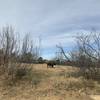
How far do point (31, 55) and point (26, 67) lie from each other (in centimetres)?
97

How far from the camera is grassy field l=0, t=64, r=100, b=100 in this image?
611 inches

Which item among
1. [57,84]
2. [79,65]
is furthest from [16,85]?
[79,65]

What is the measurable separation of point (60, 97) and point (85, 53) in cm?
703

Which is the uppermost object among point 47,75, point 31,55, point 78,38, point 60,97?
point 78,38

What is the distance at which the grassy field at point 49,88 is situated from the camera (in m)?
15.5

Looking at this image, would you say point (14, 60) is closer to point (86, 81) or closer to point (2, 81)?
point (2, 81)

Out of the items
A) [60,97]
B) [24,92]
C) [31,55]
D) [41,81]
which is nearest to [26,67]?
[31,55]

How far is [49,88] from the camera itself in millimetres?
16969

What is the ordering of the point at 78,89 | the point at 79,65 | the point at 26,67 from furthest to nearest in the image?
the point at 79,65 < the point at 26,67 < the point at 78,89

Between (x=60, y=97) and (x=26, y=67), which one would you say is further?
(x=26, y=67)

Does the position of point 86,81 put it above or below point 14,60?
below

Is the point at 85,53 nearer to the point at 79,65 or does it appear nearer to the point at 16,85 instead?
the point at 79,65

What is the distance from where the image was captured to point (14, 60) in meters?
19.3

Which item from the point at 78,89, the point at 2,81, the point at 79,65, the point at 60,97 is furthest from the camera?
the point at 79,65
